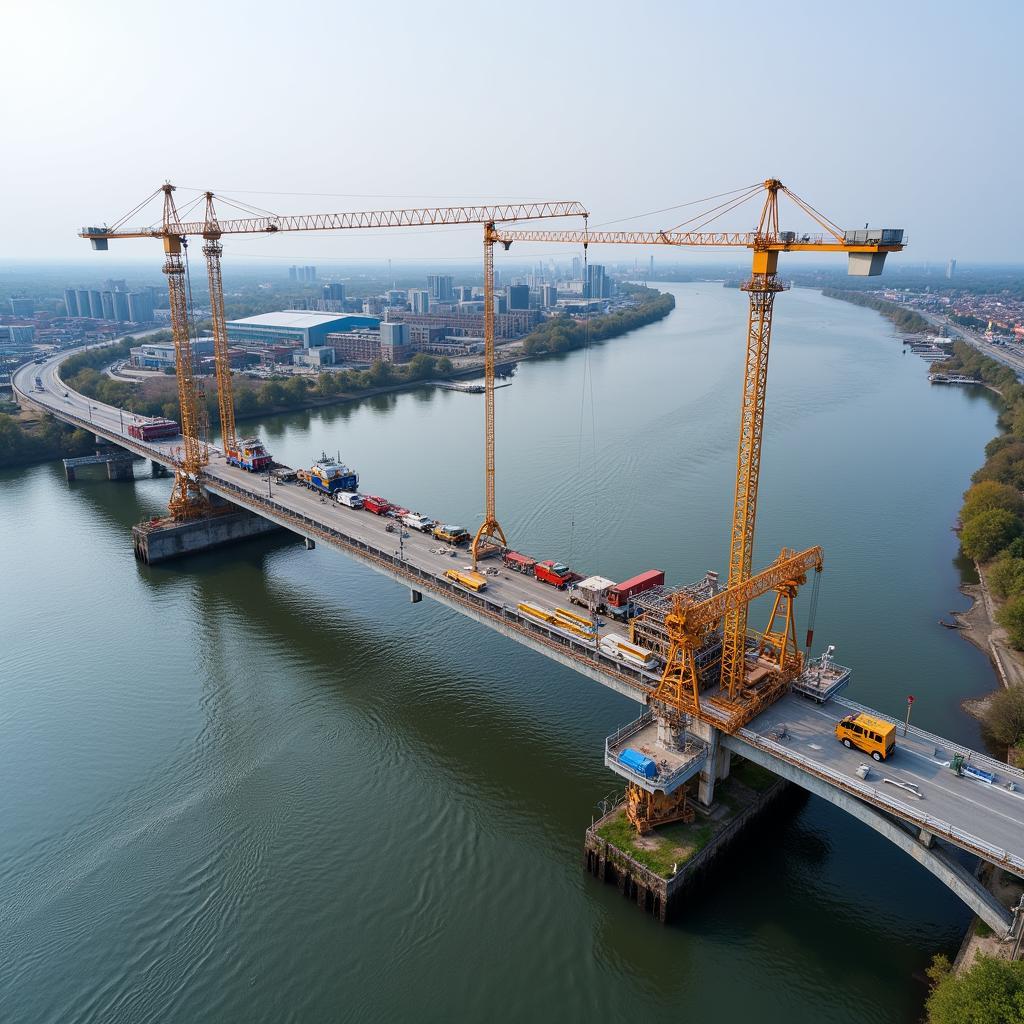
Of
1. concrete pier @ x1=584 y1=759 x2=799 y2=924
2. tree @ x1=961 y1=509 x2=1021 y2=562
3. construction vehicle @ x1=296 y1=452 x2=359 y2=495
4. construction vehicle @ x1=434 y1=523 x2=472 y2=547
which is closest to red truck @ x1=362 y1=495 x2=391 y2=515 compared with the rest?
construction vehicle @ x1=296 y1=452 x2=359 y2=495

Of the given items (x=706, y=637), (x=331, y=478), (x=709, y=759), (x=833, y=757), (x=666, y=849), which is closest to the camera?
(x=833, y=757)

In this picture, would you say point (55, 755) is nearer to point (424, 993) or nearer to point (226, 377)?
point (424, 993)

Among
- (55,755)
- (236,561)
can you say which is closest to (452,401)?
(236,561)

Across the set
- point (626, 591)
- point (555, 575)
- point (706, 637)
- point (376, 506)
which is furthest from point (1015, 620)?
point (376, 506)

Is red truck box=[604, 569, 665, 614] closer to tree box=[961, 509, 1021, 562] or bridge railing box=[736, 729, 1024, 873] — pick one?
bridge railing box=[736, 729, 1024, 873]

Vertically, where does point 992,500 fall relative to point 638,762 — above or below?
above

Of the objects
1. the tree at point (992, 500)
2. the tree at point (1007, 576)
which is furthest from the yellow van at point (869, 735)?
the tree at point (992, 500)

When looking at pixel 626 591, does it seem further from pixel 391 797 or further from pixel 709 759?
pixel 391 797
